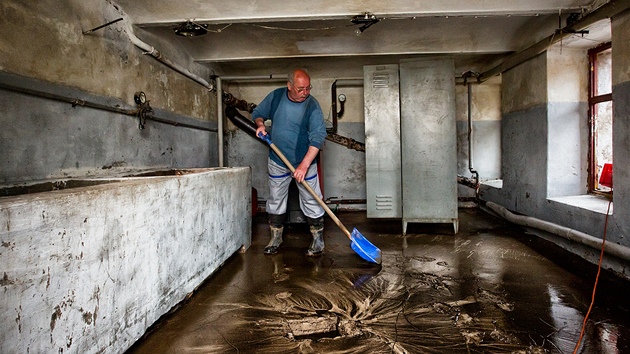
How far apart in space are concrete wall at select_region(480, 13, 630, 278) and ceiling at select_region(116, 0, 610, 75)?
331mm

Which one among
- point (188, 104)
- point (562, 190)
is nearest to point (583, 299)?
point (562, 190)

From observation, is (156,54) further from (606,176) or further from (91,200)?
(606,176)

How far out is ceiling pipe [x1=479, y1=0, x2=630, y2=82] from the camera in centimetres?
243

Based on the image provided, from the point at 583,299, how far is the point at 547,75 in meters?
2.33

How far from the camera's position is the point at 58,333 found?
114 centimetres

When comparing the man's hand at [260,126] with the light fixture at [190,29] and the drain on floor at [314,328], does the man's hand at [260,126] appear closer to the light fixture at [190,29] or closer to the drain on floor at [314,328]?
the light fixture at [190,29]

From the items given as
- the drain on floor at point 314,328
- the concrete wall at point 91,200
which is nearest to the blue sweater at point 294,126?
the concrete wall at point 91,200

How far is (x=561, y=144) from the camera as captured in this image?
3.39 m

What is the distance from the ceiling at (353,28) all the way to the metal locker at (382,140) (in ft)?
1.68

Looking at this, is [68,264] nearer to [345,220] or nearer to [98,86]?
[98,86]

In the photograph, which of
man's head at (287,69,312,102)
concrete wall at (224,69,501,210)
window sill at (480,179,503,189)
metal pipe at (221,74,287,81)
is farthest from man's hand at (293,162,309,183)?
window sill at (480,179,503,189)

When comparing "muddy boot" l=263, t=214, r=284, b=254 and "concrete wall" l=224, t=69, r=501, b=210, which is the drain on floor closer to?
"muddy boot" l=263, t=214, r=284, b=254

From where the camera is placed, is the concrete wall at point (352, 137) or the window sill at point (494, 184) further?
the concrete wall at point (352, 137)

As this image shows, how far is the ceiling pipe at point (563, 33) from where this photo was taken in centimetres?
243
